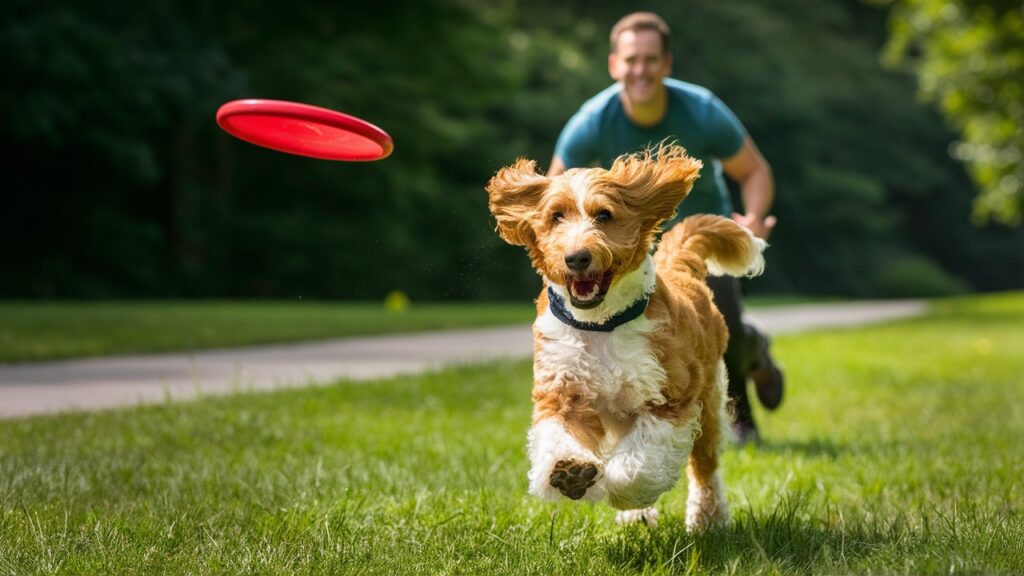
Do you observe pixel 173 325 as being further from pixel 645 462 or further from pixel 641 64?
pixel 645 462

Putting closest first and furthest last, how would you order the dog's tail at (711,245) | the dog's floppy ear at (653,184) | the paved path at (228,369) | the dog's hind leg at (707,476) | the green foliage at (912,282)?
the dog's floppy ear at (653,184), the dog's hind leg at (707,476), the dog's tail at (711,245), the paved path at (228,369), the green foliage at (912,282)

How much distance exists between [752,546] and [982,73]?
75.9ft

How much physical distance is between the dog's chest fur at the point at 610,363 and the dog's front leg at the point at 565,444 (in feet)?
0.15

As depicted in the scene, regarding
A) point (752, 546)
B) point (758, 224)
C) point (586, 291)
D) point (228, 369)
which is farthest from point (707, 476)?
point (228, 369)

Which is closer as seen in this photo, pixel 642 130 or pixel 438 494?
pixel 438 494

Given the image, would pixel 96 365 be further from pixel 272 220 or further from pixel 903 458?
pixel 272 220

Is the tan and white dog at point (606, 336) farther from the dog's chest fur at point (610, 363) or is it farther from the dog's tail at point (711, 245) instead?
the dog's tail at point (711, 245)

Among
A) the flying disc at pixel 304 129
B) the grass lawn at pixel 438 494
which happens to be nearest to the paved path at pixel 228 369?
the grass lawn at pixel 438 494

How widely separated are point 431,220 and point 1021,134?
1422 centimetres

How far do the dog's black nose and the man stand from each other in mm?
1885

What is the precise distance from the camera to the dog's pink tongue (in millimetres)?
3516

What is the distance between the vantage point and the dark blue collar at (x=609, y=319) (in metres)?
3.66

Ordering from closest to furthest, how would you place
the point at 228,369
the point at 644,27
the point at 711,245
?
the point at 711,245
the point at 644,27
the point at 228,369

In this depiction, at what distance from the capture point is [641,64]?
17.8 ft
